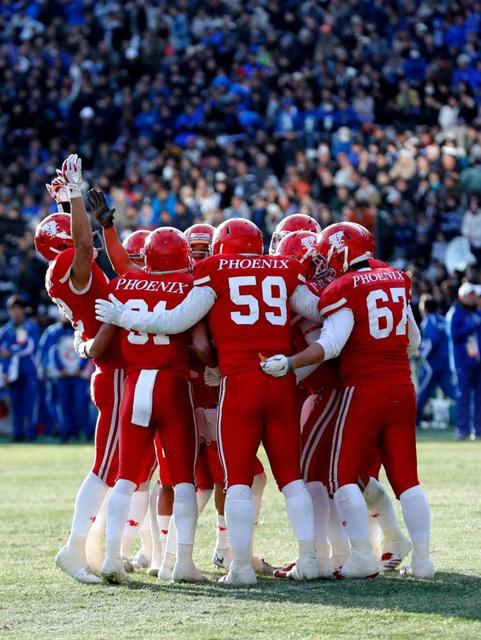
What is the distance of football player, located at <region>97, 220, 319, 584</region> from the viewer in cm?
686

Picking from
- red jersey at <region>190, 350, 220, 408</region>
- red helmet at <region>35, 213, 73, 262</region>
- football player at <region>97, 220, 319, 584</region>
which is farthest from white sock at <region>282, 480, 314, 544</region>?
red helmet at <region>35, 213, 73, 262</region>

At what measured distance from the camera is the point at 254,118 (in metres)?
26.1

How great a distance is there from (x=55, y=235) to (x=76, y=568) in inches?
77.0

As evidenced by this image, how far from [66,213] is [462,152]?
15.6 meters

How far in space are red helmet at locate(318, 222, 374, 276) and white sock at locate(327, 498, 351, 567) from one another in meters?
1.35

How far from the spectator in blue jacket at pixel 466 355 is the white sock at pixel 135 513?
9.69m

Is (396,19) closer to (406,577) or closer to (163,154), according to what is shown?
(163,154)

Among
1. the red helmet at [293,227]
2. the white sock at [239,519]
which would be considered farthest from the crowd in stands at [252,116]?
the white sock at [239,519]

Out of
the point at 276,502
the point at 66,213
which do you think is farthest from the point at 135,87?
the point at 66,213

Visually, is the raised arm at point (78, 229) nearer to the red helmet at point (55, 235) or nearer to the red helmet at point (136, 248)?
the red helmet at point (55, 235)

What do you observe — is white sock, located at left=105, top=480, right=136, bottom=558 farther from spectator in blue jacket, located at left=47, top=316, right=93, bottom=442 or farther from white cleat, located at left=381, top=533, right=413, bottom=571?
spectator in blue jacket, located at left=47, top=316, right=93, bottom=442

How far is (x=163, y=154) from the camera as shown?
25859mm

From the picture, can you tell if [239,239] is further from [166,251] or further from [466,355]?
[466,355]

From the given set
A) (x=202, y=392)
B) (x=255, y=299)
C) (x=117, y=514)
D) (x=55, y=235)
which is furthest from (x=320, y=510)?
(x=55, y=235)
